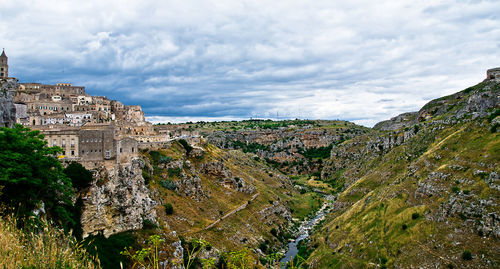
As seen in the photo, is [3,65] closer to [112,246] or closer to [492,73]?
[112,246]

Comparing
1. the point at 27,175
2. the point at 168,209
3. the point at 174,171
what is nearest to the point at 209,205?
the point at 174,171

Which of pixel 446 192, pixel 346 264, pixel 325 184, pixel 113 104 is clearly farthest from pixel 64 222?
pixel 325 184

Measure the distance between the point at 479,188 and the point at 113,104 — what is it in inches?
4003

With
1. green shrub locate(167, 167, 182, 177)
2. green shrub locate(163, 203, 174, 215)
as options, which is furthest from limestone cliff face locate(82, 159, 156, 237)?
green shrub locate(167, 167, 182, 177)

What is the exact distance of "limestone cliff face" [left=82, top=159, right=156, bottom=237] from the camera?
39.5m

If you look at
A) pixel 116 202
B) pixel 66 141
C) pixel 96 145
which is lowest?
pixel 116 202

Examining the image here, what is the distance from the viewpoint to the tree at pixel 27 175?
78.0ft

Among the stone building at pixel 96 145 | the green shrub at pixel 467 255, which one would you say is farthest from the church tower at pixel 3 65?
the green shrub at pixel 467 255

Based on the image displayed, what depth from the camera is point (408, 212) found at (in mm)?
54812

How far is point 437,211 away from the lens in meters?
50.1

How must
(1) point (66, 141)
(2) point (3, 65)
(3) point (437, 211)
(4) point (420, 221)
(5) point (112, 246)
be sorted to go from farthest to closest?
(2) point (3, 65)
(4) point (420, 221)
(3) point (437, 211)
(1) point (66, 141)
(5) point (112, 246)

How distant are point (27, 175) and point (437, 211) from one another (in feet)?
184

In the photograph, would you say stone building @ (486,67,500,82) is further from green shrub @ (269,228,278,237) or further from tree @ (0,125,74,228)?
tree @ (0,125,74,228)

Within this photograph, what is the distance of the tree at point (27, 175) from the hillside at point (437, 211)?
156 ft
